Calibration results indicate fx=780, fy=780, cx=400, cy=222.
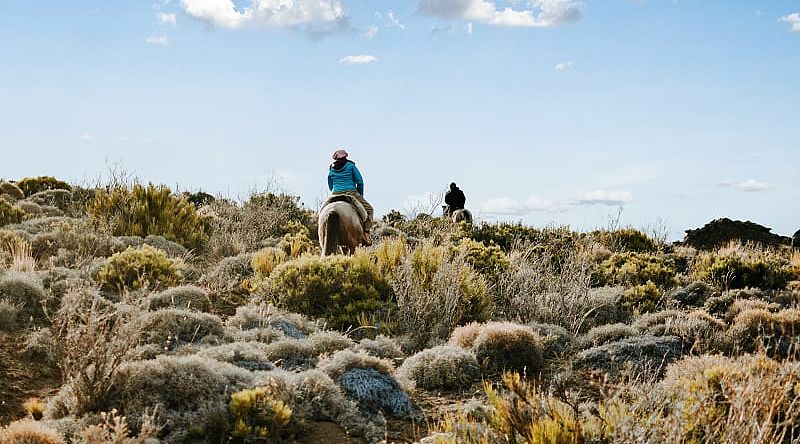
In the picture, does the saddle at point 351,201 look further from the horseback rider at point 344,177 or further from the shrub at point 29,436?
the shrub at point 29,436

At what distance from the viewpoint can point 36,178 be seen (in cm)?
2355

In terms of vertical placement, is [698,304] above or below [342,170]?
below

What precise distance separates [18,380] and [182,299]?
94.1 inches

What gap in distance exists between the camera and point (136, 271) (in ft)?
32.1

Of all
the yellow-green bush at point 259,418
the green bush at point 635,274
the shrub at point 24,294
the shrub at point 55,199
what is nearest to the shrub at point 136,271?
the shrub at point 24,294

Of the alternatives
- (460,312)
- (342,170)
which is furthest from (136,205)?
(460,312)

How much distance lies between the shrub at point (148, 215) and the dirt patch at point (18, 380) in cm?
659

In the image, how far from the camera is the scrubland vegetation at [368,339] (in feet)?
17.0

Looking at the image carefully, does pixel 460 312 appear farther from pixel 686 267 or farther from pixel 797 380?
pixel 686 267

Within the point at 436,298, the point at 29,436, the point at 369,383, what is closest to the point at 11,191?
the point at 436,298

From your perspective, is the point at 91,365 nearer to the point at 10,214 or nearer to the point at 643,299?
the point at 643,299

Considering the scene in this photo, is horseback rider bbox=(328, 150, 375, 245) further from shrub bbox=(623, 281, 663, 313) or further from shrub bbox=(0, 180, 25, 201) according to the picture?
shrub bbox=(0, 180, 25, 201)

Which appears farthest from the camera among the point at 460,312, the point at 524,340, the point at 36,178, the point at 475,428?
the point at 36,178

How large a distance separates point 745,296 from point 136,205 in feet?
35.9
